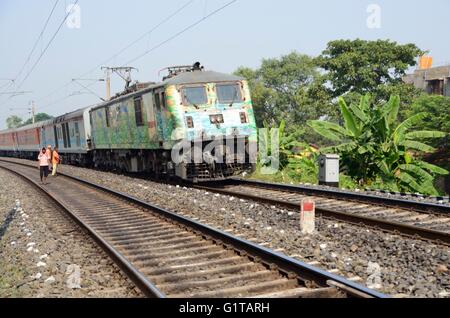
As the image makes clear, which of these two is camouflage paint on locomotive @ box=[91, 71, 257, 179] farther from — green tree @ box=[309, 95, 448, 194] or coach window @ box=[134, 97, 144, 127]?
green tree @ box=[309, 95, 448, 194]

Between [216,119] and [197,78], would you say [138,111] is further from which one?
[216,119]

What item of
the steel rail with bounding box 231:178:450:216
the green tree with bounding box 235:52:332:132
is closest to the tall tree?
the green tree with bounding box 235:52:332:132

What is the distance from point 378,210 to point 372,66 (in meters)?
33.0

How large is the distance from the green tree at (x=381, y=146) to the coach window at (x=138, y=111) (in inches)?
214

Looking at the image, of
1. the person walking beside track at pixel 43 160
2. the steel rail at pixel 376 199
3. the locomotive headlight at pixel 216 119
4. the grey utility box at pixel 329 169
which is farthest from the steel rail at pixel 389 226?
the person walking beside track at pixel 43 160

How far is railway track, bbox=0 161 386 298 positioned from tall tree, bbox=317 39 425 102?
3313 cm

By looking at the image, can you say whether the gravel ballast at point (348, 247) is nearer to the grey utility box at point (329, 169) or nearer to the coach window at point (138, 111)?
the grey utility box at point (329, 169)

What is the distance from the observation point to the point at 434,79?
4959 centimetres

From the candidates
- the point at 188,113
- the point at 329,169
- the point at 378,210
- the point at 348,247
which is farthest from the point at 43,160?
the point at 348,247

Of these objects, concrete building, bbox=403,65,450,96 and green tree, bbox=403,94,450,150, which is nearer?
green tree, bbox=403,94,450,150

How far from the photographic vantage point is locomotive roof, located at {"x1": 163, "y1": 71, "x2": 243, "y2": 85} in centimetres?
1431

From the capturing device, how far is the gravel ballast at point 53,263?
5.17 meters
